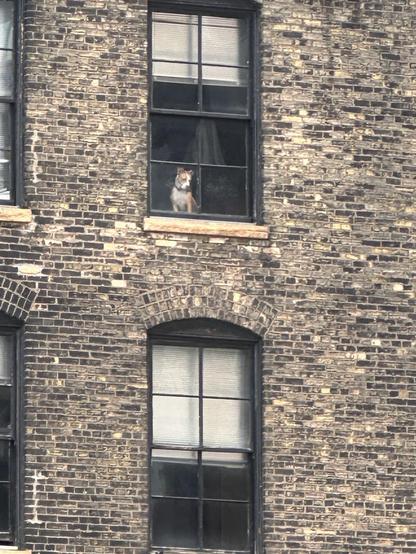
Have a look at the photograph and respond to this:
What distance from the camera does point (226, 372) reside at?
90.2ft

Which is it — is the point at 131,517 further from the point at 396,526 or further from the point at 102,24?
the point at 102,24

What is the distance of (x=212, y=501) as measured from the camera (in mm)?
27094

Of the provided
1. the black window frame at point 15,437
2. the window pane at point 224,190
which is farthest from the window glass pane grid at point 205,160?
the black window frame at point 15,437

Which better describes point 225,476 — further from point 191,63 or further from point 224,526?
point 191,63

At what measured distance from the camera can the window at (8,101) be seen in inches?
1078

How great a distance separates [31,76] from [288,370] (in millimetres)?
4158

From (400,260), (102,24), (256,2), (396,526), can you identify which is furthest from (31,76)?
(396,526)

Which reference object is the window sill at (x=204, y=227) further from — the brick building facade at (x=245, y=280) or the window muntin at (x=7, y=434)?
the window muntin at (x=7, y=434)

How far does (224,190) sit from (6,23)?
2.96 m

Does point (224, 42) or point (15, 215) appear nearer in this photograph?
point (15, 215)

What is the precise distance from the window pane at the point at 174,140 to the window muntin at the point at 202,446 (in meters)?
2.12

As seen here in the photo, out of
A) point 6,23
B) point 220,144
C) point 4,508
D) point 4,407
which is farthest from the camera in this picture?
point 220,144

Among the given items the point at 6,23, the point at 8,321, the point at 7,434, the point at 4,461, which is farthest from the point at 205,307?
the point at 6,23

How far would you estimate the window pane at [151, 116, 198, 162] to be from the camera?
1099 inches
